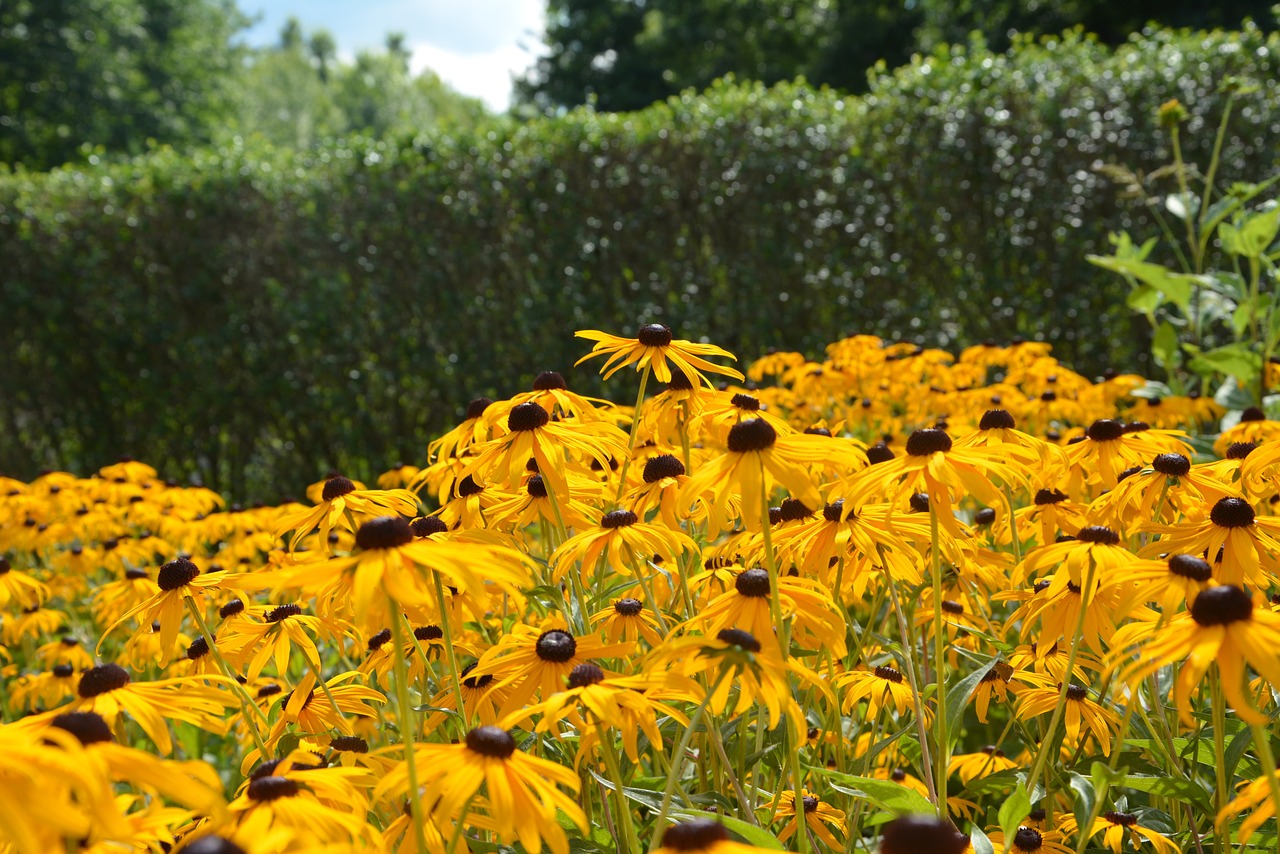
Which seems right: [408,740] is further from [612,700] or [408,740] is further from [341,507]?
[341,507]

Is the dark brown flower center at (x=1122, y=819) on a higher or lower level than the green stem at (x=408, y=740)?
lower

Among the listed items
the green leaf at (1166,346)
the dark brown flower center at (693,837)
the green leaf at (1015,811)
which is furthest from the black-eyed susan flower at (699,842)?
the green leaf at (1166,346)

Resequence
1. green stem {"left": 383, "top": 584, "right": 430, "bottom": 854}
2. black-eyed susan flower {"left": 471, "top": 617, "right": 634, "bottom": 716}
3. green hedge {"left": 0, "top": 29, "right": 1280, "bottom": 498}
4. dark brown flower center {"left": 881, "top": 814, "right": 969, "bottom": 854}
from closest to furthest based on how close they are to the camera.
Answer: dark brown flower center {"left": 881, "top": 814, "right": 969, "bottom": 854} → green stem {"left": 383, "top": 584, "right": 430, "bottom": 854} → black-eyed susan flower {"left": 471, "top": 617, "right": 634, "bottom": 716} → green hedge {"left": 0, "top": 29, "right": 1280, "bottom": 498}

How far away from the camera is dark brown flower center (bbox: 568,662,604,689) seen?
1.13 m

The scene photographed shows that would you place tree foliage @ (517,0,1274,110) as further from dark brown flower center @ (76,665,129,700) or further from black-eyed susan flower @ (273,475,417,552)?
dark brown flower center @ (76,665,129,700)

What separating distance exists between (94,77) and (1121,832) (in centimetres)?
2150

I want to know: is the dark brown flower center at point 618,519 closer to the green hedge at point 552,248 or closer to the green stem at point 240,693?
the green stem at point 240,693

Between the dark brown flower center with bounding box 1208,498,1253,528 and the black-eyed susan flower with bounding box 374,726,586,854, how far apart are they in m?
0.97

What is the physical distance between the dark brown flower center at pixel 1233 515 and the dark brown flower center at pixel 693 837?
89cm

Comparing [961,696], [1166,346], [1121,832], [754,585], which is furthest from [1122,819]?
[1166,346]

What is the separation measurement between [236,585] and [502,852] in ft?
1.70

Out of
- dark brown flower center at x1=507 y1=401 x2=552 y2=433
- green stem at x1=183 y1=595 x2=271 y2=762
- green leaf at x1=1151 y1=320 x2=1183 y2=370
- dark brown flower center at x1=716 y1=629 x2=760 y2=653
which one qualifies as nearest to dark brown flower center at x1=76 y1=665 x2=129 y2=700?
green stem at x1=183 y1=595 x2=271 y2=762

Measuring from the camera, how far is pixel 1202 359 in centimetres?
363

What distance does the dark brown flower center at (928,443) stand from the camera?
1364mm
